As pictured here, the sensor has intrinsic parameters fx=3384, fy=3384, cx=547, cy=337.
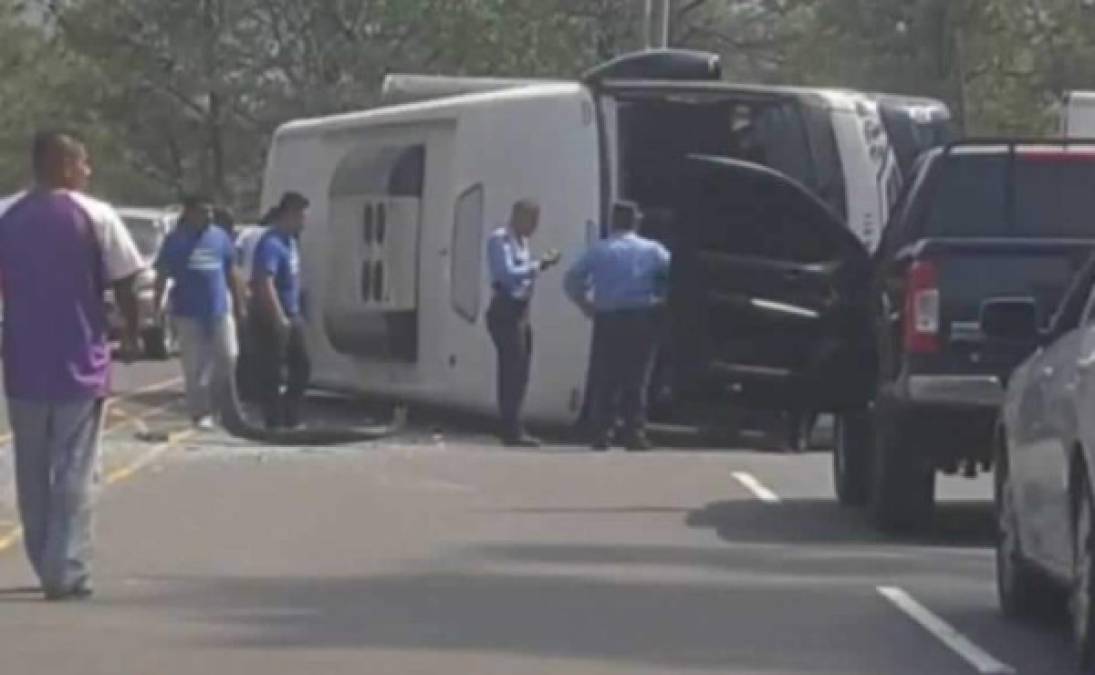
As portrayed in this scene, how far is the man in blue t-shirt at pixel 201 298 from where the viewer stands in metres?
23.8

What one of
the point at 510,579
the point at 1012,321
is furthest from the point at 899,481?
the point at 1012,321

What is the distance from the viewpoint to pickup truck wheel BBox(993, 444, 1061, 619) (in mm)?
13164

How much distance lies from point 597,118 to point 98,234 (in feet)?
34.6

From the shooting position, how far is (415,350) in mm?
26062

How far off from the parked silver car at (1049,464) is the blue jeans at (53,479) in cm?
367

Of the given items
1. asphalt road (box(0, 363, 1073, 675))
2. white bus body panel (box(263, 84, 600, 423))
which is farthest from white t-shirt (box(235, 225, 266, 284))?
asphalt road (box(0, 363, 1073, 675))

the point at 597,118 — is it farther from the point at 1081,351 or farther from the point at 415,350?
the point at 1081,351

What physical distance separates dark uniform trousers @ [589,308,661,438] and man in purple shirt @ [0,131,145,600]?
9.63 metres

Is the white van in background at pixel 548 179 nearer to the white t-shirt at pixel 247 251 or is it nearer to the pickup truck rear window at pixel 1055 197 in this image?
the white t-shirt at pixel 247 251

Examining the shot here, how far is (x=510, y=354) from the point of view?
23.8 metres

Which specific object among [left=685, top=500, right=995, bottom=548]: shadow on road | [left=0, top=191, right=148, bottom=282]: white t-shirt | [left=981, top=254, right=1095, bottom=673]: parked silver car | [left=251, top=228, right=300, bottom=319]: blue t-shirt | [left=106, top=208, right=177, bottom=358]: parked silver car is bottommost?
[left=106, top=208, right=177, bottom=358]: parked silver car

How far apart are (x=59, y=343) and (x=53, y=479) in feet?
1.78

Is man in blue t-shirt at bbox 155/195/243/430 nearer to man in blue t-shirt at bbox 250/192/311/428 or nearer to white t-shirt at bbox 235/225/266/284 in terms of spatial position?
man in blue t-shirt at bbox 250/192/311/428

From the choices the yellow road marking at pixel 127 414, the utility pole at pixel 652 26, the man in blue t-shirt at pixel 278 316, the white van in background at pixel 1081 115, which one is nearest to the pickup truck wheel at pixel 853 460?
the yellow road marking at pixel 127 414
